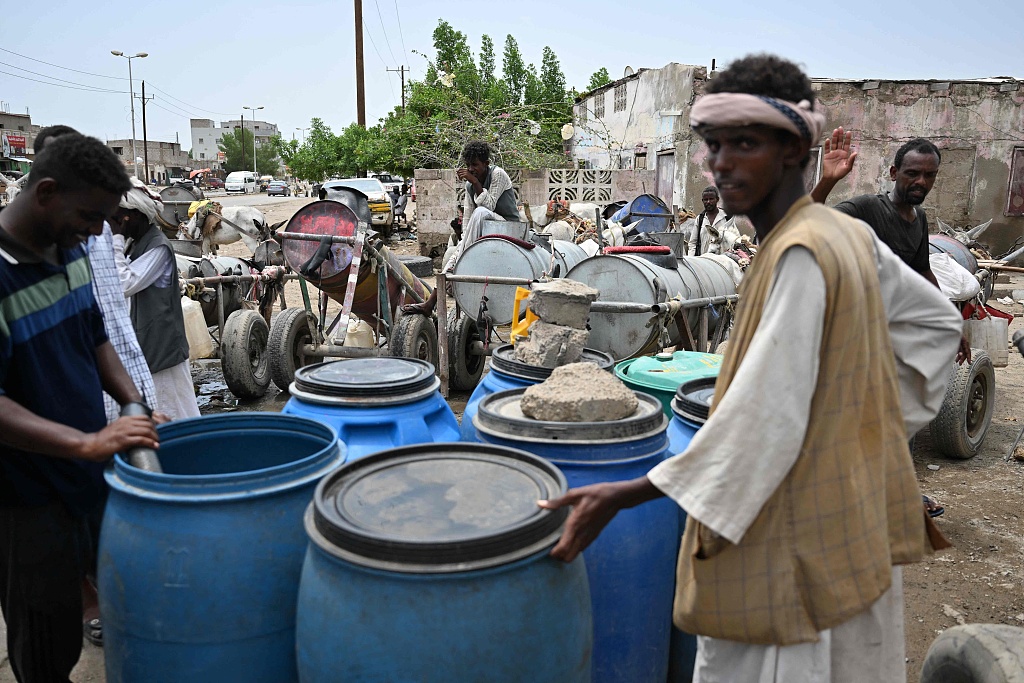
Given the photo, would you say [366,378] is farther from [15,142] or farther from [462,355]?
[15,142]

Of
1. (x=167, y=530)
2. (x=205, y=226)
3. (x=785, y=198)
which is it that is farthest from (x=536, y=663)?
(x=205, y=226)

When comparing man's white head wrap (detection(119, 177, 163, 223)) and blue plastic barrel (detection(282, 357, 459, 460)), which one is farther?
man's white head wrap (detection(119, 177, 163, 223))

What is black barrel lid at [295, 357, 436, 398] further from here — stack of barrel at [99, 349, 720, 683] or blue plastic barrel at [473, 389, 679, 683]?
blue plastic barrel at [473, 389, 679, 683]

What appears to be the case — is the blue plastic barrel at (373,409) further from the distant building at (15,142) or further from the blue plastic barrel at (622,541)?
the distant building at (15,142)

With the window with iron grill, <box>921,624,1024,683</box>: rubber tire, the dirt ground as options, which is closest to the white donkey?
the dirt ground

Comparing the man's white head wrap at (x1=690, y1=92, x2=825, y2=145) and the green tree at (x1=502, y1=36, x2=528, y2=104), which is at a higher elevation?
the green tree at (x1=502, y1=36, x2=528, y2=104)

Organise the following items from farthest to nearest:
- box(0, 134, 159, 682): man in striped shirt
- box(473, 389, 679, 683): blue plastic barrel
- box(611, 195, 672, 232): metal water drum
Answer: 1. box(611, 195, 672, 232): metal water drum
2. box(473, 389, 679, 683): blue plastic barrel
3. box(0, 134, 159, 682): man in striped shirt

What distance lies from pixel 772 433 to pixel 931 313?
548mm

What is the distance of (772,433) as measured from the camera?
1.31 metres

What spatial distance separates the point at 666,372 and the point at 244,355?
4.18m

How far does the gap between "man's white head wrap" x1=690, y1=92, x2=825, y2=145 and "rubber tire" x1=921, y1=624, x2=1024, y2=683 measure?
1743 millimetres

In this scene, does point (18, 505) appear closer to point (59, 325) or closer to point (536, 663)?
point (59, 325)

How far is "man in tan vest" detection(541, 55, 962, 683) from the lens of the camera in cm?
130

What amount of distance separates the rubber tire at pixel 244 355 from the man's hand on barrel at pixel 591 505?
5.13 m
